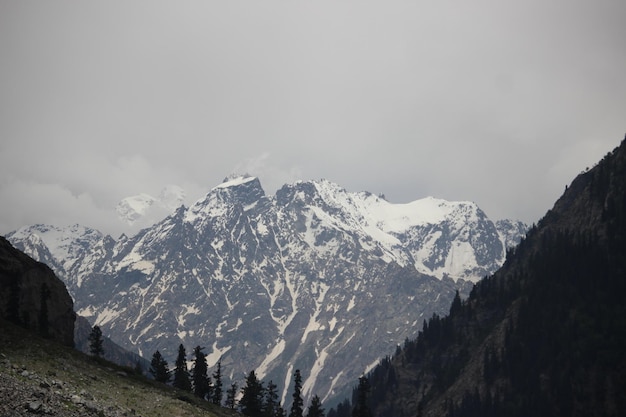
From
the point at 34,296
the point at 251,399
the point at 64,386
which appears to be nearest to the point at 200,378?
the point at 251,399

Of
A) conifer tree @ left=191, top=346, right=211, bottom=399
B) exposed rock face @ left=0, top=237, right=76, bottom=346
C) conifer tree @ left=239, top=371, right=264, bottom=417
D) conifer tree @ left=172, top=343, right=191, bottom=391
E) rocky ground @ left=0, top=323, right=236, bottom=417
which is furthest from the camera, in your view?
conifer tree @ left=191, top=346, right=211, bottom=399

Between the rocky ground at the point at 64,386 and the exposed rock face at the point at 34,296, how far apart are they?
31157 mm

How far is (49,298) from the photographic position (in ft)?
480

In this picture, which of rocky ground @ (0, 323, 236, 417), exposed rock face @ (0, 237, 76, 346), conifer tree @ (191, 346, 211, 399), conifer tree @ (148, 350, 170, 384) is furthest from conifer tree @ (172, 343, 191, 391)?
rocky ground @ (0, 323, 236, 417)

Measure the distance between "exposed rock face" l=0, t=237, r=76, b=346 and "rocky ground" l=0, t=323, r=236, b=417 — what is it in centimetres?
3116

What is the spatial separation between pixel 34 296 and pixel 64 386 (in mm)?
85659

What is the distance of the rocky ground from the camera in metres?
56.5

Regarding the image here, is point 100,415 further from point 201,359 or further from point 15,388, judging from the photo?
point 201,359

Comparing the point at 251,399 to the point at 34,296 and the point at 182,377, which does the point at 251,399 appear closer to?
the point at 182,377

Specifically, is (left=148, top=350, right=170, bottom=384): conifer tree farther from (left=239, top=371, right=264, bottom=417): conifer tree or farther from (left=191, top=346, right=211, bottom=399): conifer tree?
(left=239, top=371, right=264, bottom=417): conifer tree

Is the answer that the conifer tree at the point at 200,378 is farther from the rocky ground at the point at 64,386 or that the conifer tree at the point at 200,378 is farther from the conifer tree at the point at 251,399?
the rocky ground at the point at 64,386

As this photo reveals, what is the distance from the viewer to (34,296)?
14362cm

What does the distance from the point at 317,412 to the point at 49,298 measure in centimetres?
6762

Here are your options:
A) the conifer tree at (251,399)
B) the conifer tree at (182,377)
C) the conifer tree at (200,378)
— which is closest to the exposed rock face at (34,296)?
the conifer tree at (182,377)
